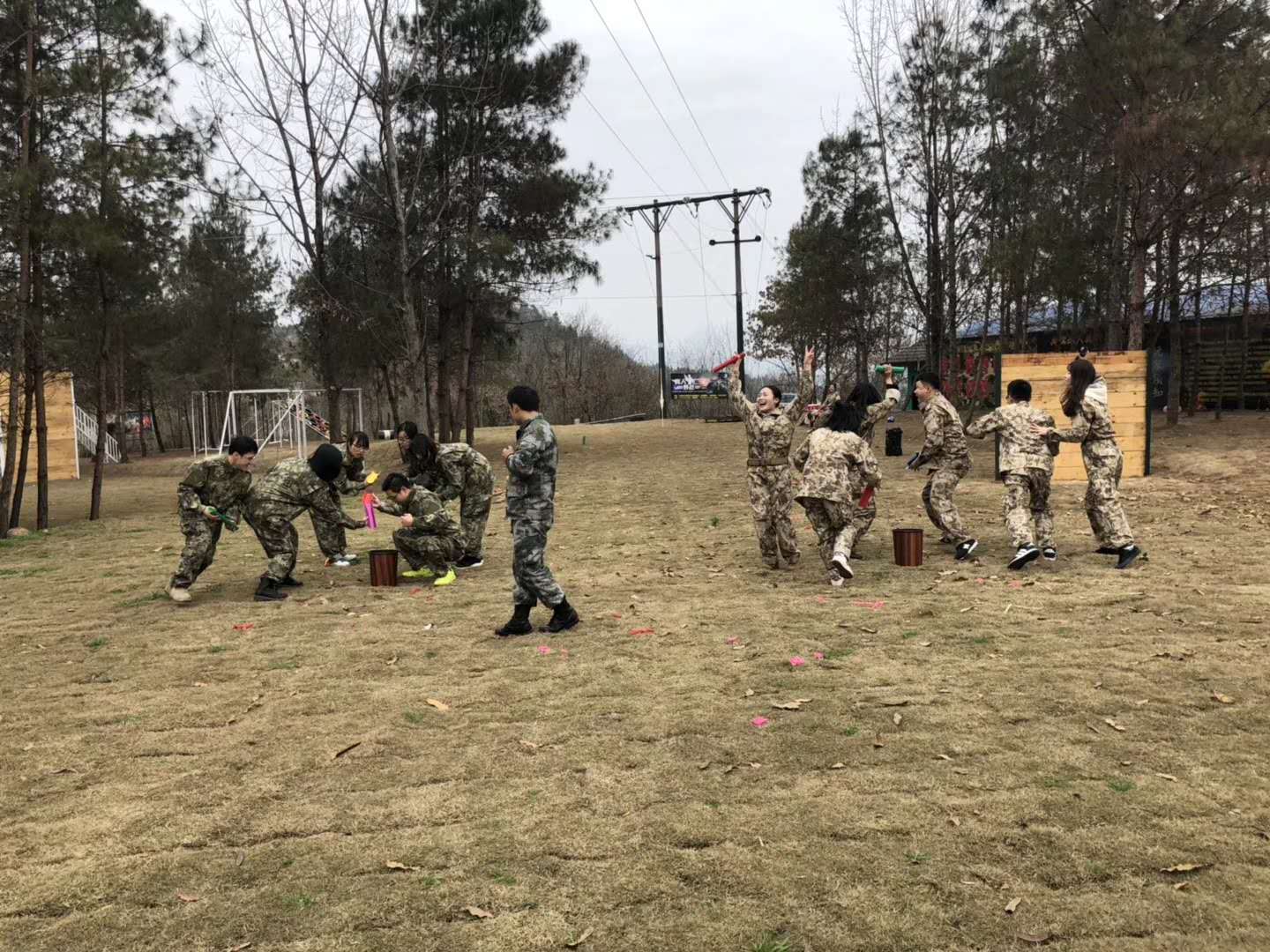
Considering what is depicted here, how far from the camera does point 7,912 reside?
123 inches

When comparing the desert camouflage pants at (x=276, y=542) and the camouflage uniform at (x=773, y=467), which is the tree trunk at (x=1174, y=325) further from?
the desert camouflage pants at (x=276, y=542)

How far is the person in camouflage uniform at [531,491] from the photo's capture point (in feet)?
20.4

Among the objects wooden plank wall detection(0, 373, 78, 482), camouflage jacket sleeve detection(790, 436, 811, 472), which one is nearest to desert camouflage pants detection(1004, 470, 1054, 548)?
camouflage jacket sleeve detection(790, 436, 811, 472)

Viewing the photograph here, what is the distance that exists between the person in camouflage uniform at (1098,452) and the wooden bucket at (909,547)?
4.73 feet

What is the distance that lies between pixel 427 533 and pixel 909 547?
4563 mm

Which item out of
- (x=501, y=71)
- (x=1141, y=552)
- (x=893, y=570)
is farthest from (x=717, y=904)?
(x=501, y=71)

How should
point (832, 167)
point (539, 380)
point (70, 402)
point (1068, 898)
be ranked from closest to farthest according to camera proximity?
point (1068, 898) < point (70, 402) < point (832, 167) < point (539, 380)

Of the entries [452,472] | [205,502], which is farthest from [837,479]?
[205,502]

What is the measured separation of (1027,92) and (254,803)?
2331cm

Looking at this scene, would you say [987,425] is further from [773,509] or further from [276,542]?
[276,542]

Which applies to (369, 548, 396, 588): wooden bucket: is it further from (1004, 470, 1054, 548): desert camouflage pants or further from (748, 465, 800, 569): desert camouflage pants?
(1004, 470, 1054, 548): desert camouflage pants

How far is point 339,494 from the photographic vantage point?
923 cm

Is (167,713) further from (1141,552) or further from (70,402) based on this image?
(70,402)

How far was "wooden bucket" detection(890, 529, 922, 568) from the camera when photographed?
8.67 metres
